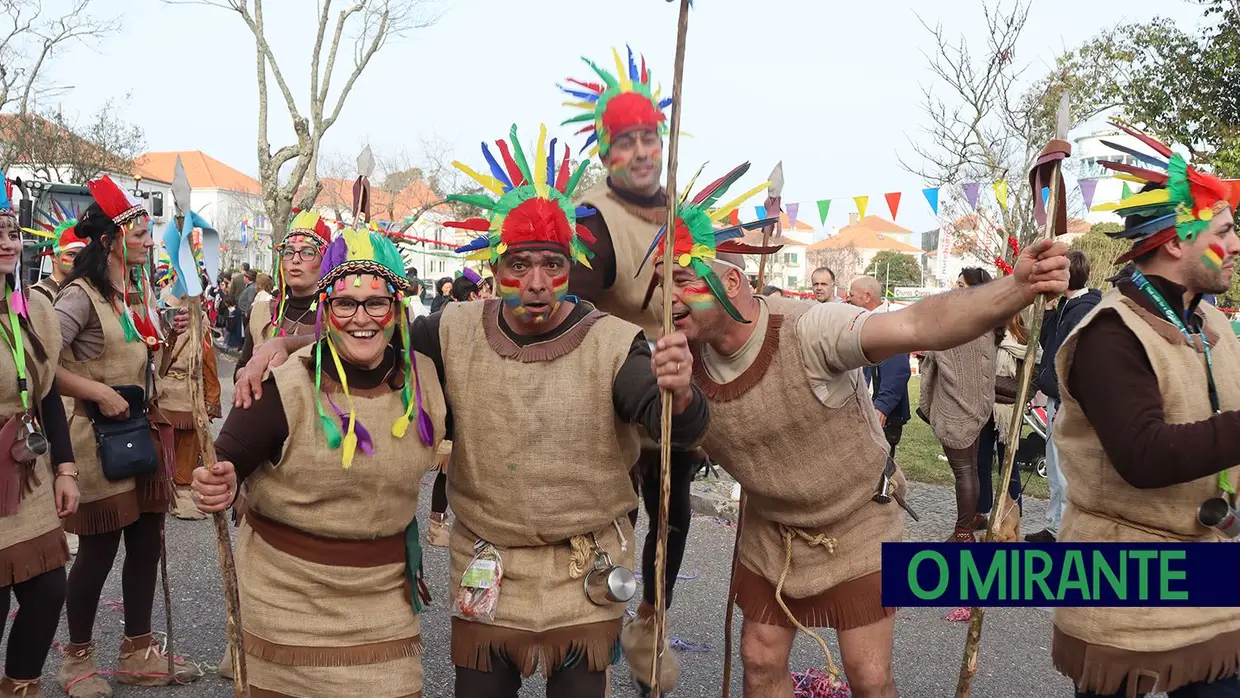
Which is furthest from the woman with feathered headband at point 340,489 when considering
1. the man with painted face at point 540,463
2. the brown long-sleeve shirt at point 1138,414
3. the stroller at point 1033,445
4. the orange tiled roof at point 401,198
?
the orange tiled roof at point 401,198

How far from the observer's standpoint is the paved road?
13.3 feet

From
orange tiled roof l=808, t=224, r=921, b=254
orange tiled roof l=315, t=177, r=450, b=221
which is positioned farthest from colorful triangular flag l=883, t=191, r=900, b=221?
orange tiled roof l=808, t=224, r=921, b=254

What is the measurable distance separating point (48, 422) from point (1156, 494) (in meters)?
3.56

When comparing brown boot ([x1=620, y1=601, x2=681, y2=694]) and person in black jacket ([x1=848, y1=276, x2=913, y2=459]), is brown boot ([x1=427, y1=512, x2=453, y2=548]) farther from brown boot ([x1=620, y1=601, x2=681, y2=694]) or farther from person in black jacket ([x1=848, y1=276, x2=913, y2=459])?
person in black jacket ([x1=848, y1=276, x2=913, y2=459])

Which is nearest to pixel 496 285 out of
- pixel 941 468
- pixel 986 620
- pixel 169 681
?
pixel 169 681

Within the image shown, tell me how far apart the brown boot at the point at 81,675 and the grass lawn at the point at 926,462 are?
19.5 feet

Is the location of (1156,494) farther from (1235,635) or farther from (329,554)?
(329,554)

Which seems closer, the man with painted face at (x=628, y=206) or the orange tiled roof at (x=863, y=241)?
the man with painted face at (x=628, y=206)

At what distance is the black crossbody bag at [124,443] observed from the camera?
3.77m

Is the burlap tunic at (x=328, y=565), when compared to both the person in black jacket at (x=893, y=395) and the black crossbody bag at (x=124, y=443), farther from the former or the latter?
the person in black jacket at (x=893, y=395)

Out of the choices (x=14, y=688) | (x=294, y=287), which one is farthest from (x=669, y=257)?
(x=14, y=688)

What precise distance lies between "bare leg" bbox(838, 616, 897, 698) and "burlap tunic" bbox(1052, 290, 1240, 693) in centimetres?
51

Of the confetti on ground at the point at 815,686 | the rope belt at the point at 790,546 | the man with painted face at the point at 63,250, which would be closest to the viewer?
the rope belt at the point at 790,546

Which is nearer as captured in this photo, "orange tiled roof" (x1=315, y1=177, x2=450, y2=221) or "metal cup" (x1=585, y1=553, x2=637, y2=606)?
"metal cup" (x1=585, y1=553, x2=637, y2=606)
